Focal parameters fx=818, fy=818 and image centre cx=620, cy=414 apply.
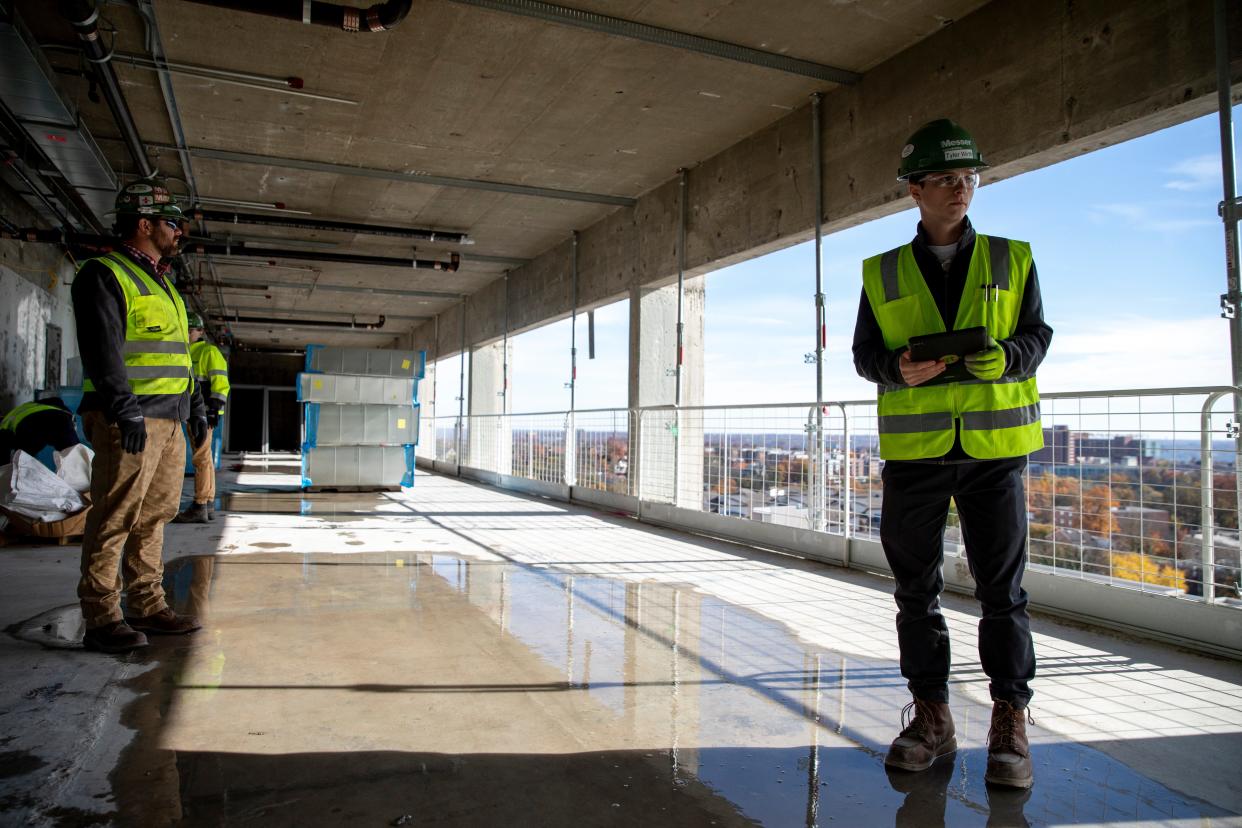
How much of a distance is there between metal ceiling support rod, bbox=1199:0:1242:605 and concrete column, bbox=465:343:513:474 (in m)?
10.1

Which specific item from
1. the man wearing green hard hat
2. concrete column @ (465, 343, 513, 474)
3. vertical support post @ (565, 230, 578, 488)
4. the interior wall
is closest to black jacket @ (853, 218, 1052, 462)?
the man wearing green hard hat

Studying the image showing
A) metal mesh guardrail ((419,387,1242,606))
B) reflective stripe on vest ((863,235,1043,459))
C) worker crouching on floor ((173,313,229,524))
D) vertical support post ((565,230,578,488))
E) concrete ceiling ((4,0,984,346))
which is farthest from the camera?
vertical support post ((565,230,578,488))

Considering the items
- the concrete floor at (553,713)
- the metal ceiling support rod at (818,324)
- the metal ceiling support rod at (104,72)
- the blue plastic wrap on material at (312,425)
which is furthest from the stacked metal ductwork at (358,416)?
the metal ceiling support rod at (818,324)

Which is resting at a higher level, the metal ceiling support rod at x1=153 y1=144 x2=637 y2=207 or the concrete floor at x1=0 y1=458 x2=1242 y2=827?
the metal ceiling support rod at x1=153 y1=144 x2=637 y2=207

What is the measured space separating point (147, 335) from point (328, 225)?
7582 mm

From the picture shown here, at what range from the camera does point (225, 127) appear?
755 cm

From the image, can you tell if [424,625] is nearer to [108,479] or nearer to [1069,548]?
[108,479]

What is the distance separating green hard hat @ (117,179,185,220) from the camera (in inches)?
136

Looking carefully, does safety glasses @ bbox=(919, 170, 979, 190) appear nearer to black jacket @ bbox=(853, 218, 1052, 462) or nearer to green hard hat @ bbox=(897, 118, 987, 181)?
green hard hat @ bbox=(897, 118, 987, 181)

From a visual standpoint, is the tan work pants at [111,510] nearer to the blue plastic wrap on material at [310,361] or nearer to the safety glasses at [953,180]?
the safety glasses at [953,180]

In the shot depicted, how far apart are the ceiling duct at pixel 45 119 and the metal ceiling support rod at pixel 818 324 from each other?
5410mm

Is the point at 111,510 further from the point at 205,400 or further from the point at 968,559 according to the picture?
the point at 205,400

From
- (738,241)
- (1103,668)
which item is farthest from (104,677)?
(738,241)

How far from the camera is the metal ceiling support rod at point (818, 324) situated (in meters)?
6.00
